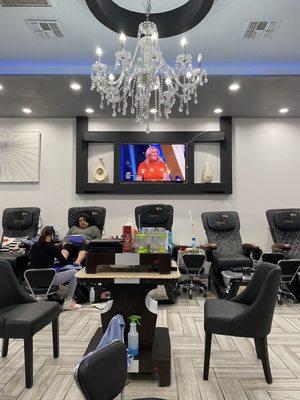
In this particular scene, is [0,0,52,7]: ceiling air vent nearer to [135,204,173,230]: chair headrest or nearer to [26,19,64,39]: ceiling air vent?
[26,19,64,39]: ceiling air vent

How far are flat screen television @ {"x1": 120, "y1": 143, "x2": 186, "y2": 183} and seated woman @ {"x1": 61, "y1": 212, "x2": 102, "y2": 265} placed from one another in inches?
40.6

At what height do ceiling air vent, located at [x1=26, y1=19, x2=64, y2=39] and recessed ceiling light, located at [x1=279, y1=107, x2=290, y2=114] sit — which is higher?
ceiling air vent, located at [x1=26, y1=19, x2=64, y2=39]

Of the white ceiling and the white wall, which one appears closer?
the white ceiling

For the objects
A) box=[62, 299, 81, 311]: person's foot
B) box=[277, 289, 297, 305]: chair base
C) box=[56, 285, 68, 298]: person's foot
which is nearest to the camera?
box=[62, 299, 81, 311]: person's foot

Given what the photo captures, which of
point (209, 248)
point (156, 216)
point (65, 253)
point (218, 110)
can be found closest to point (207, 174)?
point (218, 110)

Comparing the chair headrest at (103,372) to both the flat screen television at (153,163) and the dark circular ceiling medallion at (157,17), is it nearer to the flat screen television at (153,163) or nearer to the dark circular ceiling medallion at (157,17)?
the dark circular ceiling medallion at (157,17)

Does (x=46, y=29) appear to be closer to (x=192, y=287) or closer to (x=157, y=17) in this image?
(x=157, y=17)

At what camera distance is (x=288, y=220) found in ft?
15.6

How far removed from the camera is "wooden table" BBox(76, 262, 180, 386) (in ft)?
6.47

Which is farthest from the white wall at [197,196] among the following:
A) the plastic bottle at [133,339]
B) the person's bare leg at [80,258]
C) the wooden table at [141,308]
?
the plastic bottle at [133,339]

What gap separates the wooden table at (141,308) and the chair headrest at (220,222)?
8.80ft

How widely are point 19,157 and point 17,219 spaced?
1236 mm

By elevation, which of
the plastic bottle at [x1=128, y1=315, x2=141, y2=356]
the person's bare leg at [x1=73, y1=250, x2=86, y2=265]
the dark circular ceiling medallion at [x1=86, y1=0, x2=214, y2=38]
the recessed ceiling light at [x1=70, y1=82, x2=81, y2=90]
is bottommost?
the plastic bottle at [x1=128, y1=315, x2=141, y2=356]

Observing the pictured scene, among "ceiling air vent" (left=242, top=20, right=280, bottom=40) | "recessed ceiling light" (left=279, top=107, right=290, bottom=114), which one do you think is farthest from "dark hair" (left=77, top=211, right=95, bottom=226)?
"recessed ceiling light" (left=279, top=107, right=290, bottom=114)
